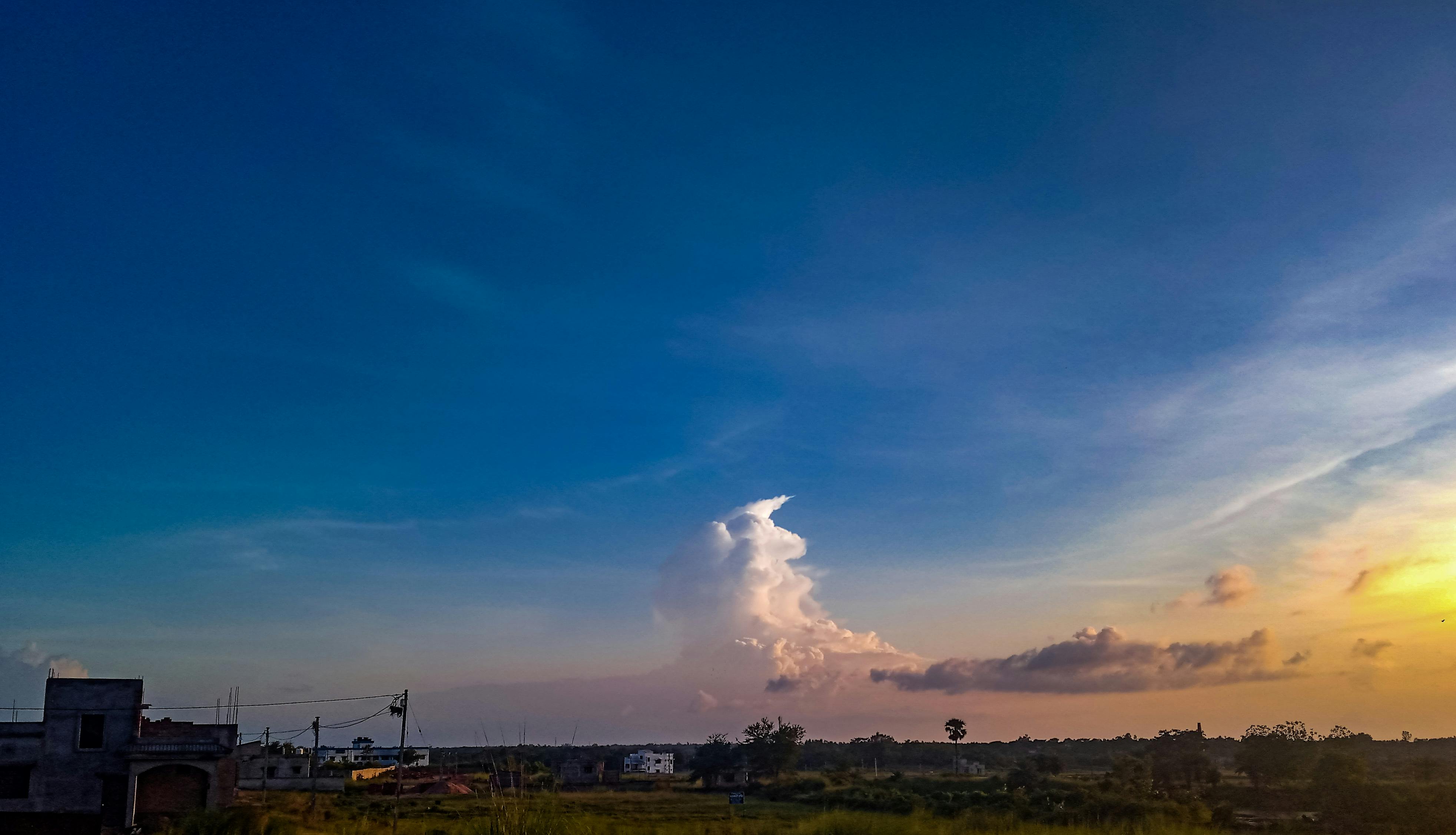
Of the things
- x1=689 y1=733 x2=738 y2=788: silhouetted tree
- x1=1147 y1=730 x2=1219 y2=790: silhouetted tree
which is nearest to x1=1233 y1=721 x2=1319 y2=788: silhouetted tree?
x1=1147 y1=730 x2=1219 y2=790: silhouetted tree

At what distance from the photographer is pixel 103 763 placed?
46781 mm

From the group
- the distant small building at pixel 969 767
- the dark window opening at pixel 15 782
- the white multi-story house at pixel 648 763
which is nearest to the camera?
the dark window opening at pixel 15 782

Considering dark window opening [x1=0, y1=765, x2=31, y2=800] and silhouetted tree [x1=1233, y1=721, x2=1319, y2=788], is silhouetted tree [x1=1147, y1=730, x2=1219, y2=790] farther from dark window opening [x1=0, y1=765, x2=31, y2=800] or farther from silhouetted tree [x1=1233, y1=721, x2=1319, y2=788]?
dark window opening [x1=0, y1=765, x2=31, y2=800]

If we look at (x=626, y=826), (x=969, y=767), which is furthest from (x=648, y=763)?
(x=626, y=826)

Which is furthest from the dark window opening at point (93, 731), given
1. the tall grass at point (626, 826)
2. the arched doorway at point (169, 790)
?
the tall grass at point (626, 826)

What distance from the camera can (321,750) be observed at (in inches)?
4934

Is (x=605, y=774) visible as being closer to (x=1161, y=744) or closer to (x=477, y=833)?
(x=1161, y=744)

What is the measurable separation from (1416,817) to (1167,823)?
118 ft

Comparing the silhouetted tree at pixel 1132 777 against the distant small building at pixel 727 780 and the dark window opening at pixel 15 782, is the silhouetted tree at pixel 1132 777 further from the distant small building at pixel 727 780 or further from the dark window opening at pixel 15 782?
the dark window opening at pixel 15 782

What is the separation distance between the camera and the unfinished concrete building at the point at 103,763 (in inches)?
1797

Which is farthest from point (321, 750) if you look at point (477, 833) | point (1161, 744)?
point (477, 833)

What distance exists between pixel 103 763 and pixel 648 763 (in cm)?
8280

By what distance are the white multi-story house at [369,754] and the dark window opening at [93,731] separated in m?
70.0

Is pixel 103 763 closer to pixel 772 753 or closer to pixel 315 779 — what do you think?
pixel 315 779
